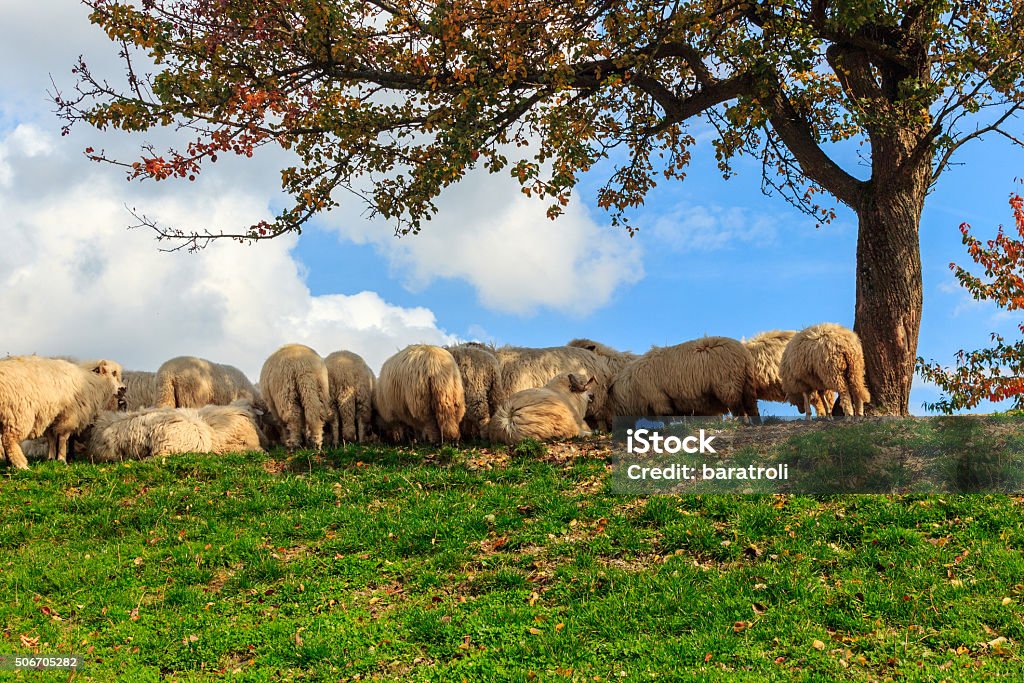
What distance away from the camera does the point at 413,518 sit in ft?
37.7

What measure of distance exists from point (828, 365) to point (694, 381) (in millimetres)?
2182

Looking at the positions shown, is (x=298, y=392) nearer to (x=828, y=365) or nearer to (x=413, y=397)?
(x=413, y=397)

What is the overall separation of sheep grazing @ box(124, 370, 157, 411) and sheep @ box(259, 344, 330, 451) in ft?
15.1

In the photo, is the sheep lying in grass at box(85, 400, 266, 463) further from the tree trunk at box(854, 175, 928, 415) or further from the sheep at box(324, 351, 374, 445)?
the tree trunk at box(854, 175, 928, 415)

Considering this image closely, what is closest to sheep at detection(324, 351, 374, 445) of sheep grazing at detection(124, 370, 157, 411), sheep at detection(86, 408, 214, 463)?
sheep at detection(86, 408, 214, 463)

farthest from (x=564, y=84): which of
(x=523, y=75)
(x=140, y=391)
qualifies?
(x=140, y=391)

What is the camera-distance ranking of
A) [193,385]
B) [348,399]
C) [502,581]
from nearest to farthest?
1. [502,581]
2. [348,399]
3. [193,385]

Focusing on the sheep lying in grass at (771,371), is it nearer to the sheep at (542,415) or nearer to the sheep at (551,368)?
the sheep at (551,368)

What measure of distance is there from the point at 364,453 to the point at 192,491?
9.02 ft

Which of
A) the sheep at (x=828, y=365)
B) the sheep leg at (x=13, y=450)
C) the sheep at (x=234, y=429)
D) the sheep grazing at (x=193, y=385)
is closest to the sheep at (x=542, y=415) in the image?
the sheep at (x=828, y=365)

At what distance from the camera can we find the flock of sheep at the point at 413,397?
1477 cm

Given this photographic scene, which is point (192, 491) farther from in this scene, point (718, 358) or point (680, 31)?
point (680, 31)

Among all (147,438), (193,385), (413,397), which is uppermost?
(193,385)

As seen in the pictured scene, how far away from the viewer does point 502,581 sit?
31.3 ft
